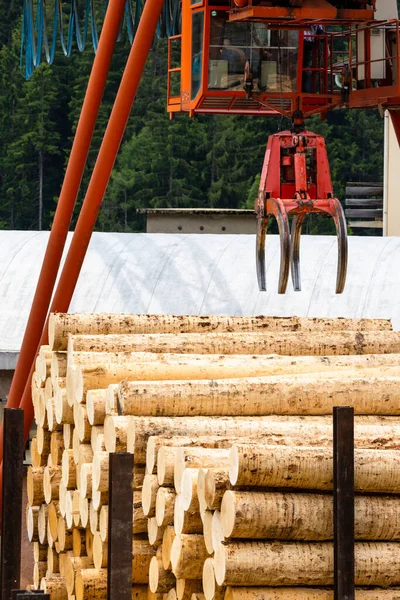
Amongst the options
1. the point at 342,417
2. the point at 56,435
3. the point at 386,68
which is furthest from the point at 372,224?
the point at 342,417

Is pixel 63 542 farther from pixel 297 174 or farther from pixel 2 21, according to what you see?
pixel 2 21

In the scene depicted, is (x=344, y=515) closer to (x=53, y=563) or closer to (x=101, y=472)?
(x=101, y=472)

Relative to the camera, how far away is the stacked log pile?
7820 millimetres

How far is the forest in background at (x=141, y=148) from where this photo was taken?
86375mm

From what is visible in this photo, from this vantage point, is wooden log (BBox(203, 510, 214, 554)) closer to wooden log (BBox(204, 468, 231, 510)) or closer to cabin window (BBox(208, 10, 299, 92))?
wooden log (BBox(204, 468, 231, 510))

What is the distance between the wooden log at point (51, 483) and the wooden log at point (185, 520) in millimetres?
3565

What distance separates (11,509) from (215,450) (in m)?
1.60

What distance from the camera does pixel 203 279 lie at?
816 inches

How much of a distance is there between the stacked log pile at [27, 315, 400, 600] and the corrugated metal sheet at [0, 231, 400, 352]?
7195 mm

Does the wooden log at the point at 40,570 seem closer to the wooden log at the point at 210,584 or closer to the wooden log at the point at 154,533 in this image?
the wooden log at the point at 154,533

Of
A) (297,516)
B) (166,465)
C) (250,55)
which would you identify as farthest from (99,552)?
(250,55)

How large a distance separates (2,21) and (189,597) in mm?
93138

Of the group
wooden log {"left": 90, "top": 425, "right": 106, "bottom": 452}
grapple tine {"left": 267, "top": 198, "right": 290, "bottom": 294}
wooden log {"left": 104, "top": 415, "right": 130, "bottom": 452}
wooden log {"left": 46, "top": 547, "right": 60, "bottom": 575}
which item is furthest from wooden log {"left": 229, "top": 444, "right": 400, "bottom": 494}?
grapple tine {"left": 267, "top": 198, "right": 290, "bottom": 294}

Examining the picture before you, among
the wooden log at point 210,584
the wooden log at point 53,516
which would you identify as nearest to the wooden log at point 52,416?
the wooden log at point 53,516
